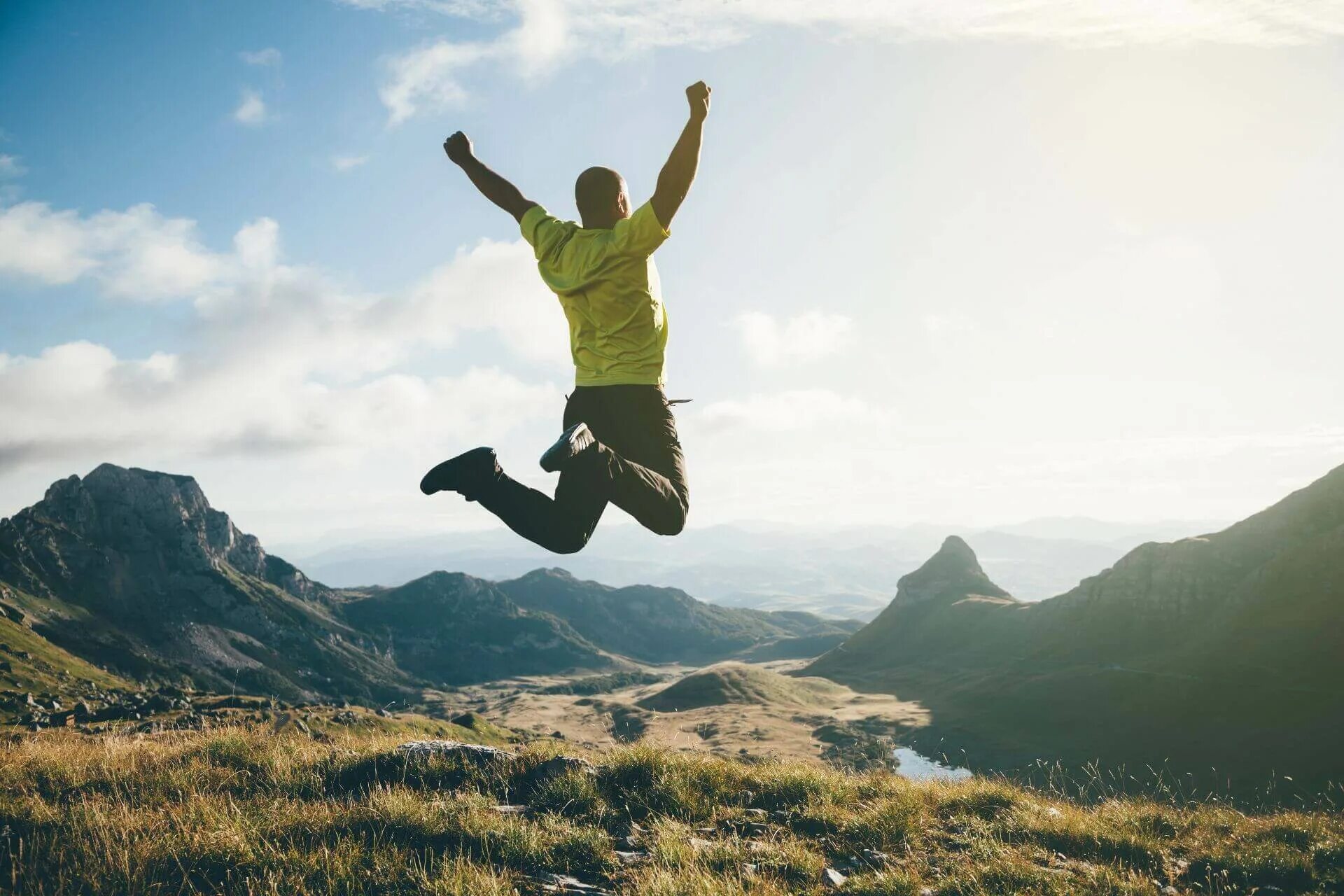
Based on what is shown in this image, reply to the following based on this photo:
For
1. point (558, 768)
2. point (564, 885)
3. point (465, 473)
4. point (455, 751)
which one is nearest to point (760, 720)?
point (455, 751)

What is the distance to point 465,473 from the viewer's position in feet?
18.3

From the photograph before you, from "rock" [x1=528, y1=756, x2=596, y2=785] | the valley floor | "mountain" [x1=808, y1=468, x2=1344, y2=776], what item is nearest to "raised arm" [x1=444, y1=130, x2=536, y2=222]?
"rock" [x1=528, y1=756, x2=596, y2=785]

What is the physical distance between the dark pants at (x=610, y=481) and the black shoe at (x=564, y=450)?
73 mm

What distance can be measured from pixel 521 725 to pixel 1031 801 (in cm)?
17672

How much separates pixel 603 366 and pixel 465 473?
200cm

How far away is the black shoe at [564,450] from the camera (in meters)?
5.47

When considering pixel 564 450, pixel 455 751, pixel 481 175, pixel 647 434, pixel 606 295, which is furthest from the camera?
pixel 455 751

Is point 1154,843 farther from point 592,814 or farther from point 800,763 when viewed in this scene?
point 592,814

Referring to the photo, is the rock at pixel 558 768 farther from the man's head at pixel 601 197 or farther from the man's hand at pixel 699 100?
the man's hand at pixel 699 100

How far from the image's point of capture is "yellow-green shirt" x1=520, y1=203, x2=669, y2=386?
21.2 feet

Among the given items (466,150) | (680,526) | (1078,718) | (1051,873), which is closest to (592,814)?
(680,526)

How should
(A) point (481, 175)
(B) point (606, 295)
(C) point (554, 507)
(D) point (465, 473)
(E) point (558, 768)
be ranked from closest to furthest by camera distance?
(D) point (465, 473) → (C) point (554, 507) → (B) point (606, 295) → (A) point (481, 175) → (E) point (558, 768)

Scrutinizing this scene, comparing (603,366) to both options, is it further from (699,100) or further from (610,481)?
(699,100)

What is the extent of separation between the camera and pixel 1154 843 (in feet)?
26.6
